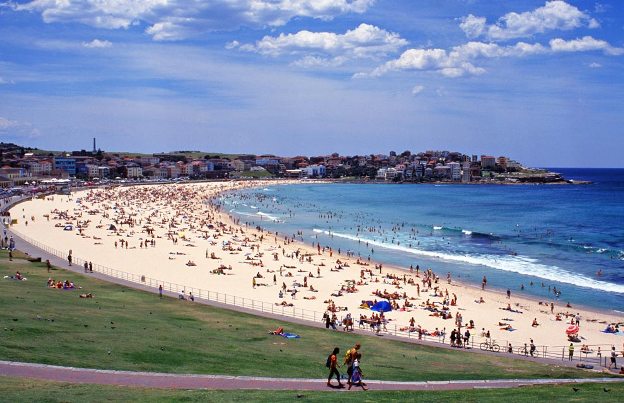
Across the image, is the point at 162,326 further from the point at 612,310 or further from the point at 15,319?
the point at 612,310

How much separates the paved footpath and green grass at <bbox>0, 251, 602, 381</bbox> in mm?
458

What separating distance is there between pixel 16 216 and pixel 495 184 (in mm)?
157219

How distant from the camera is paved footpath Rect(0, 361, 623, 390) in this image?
12.1 m

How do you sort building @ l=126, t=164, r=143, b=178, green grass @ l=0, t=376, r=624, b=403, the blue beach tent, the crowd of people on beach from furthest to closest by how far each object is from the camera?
building @ l=126, t=164, r=143, b=178 < the crowd of people on beach < the blue beach tent < green grass @ l=0, t=376, r=624, b=403

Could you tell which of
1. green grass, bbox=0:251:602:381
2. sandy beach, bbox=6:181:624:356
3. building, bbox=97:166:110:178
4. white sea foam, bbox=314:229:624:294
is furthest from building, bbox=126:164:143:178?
green grass, bbox=0:251:602:381

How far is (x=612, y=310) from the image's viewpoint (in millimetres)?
30594

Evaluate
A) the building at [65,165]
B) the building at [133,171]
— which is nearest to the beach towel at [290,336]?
the building at [65,165]

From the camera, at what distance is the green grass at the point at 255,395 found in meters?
10.7

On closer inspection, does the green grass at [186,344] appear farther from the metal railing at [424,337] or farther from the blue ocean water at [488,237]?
the blue ocean water at [488,237]

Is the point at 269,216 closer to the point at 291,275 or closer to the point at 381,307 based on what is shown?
the point at 291,275

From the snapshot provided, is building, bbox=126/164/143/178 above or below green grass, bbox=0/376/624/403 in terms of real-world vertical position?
above

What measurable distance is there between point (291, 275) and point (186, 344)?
22047 millimetres

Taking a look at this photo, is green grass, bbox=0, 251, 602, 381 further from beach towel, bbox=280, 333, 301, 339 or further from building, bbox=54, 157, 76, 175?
building, bbox=54, 157, 76, 175

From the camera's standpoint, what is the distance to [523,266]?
143ft
